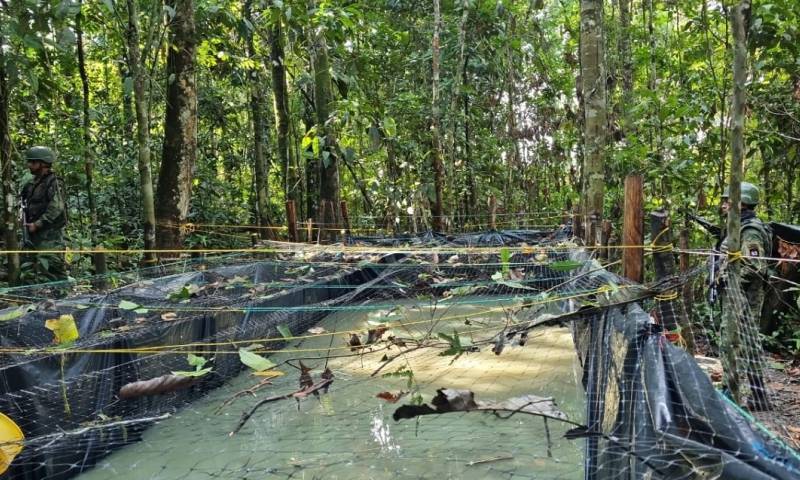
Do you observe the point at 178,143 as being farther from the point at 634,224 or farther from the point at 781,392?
the point at 781,392

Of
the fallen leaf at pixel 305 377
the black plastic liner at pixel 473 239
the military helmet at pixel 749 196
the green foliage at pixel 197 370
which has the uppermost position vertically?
the military helmet at pixel 749 196

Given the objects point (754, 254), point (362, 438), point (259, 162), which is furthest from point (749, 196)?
point (259, 162)

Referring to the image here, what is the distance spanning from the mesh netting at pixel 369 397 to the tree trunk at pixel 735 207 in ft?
0.76

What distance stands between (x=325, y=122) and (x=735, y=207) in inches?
184

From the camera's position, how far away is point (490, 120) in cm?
1165

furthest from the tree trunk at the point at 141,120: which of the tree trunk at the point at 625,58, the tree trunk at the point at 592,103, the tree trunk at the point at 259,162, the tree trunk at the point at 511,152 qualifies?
the tree trunk at the point at 511,152

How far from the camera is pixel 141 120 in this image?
4.61 m

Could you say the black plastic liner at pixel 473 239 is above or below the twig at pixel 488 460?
above

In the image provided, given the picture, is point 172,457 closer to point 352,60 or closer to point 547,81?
point 352,60

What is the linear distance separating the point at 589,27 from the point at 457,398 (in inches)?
140

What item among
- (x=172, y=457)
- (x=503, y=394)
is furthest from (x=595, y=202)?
(x=172, y=457)

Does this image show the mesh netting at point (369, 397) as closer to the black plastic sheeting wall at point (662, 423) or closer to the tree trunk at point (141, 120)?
the black plastic sheeting wall at point (662, 423)

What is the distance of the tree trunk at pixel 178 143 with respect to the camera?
4891 mm

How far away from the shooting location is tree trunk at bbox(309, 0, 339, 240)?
20.5ft
